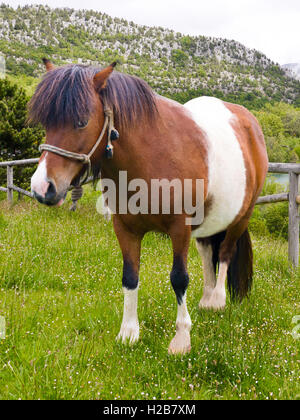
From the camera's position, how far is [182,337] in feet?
8.28

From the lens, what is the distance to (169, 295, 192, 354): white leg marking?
2.48 m

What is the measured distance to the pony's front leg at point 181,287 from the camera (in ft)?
7.89

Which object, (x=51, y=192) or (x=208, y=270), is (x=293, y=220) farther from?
(x=51, y=192)

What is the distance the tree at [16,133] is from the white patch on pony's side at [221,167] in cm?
1178

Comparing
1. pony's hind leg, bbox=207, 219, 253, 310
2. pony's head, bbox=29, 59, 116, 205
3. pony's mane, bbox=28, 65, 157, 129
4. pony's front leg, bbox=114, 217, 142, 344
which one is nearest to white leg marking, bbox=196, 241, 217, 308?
pony's hind leg, bbox=207, 219, 253, 310

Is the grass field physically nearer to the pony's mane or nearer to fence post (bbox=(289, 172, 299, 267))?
fence post (bbox=(289, 172, 299, 267))

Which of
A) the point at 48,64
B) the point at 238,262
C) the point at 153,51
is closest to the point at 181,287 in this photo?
the point at 238,262

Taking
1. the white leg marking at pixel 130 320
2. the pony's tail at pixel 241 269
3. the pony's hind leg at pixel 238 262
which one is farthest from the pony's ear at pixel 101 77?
the pony's tail at pixel 241 269

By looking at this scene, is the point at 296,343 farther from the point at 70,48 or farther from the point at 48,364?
the point at 70,48

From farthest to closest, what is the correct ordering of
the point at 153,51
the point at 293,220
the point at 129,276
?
the point at 153,51 → the point at 293,220 → the point at 129,276

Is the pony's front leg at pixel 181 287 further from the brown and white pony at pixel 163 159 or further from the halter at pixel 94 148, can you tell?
the halter at pixel 94 148

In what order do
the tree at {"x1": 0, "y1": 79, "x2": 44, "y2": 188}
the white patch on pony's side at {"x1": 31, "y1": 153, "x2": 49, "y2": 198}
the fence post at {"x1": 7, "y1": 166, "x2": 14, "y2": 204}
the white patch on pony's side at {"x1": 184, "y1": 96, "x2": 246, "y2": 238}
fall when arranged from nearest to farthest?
the white patch on pony's side at {"x1": 31, "y1": 153, "x2": 49, "y2": 198} < the white patch on pony's side at {"x1": 184, "y1": 96, "x2": 246, "y2": 238} < the fence post at {"x1": 7, "y1": 166, "x2": 14, "y2": 204} < the tree at {"x1": 0, "y1": 79, "x2": 44, "y2": 188}

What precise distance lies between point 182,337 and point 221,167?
130 cm

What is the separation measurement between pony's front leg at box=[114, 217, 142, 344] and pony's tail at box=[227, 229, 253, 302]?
1.22 meters
